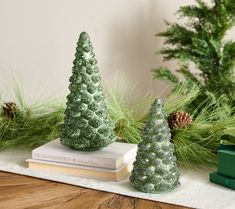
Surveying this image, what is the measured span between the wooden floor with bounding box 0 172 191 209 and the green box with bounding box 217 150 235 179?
128mm

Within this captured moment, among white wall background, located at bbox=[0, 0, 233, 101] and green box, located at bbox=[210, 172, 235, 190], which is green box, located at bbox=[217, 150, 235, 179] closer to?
green box, located at bbox=[210, 172, 235, 190]

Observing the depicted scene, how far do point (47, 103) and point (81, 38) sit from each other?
0.26m

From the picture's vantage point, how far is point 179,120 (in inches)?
41.4

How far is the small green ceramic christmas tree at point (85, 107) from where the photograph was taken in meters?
0.98

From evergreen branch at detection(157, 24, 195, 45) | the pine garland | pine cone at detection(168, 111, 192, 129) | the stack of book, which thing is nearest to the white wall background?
evergreen branch at detection(157, 24, 195, 45)

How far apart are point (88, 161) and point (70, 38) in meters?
0.87

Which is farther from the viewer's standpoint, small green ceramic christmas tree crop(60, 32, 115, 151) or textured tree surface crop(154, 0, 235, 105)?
textured tree surface crop(154, 0, 235, 105)

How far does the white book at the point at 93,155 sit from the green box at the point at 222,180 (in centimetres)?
17

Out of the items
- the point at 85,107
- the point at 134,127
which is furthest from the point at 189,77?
the point at 85,107

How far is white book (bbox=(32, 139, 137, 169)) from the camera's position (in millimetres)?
941

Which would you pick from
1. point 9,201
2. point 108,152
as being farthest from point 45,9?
point 9,201

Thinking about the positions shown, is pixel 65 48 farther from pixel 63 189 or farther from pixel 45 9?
pixel 63 189

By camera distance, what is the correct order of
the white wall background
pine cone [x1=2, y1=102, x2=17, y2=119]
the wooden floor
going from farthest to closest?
1. the white wall background
2. pine cone [x1=2, y1=102, x2=17, y2=119]
3. the wooden floor

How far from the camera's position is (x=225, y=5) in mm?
1350
